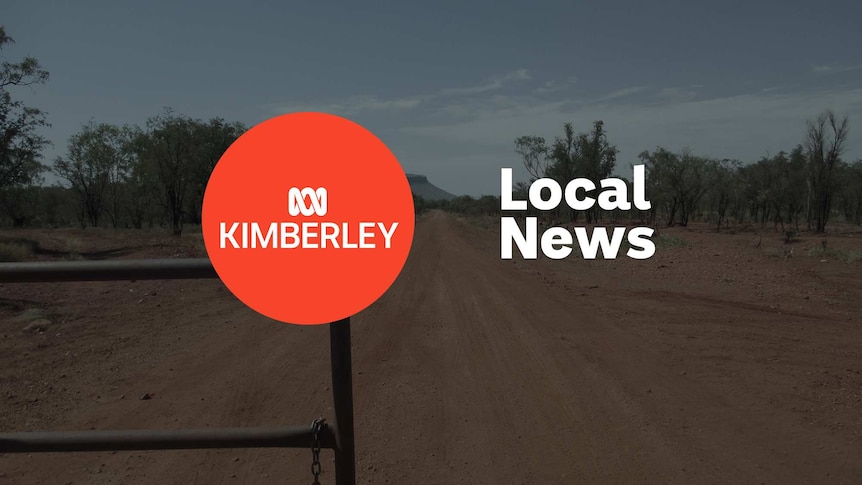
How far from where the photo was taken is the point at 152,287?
10711 mm

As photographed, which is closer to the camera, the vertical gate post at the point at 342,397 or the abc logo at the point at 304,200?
the abc logo at the point at 304,200

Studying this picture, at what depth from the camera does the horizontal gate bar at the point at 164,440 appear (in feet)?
6.52

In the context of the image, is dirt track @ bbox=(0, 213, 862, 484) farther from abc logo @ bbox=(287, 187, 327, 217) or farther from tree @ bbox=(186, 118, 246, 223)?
tree @ bbox=(186, 118, 246, 223)

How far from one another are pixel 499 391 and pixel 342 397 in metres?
3.43

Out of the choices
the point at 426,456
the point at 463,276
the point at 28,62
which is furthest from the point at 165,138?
the point at 426,456

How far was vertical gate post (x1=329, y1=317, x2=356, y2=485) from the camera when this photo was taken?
1.80 meters

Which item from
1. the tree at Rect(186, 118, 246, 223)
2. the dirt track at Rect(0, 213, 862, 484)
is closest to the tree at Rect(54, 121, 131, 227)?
the tree at Rect(186, 118, 246, 223)

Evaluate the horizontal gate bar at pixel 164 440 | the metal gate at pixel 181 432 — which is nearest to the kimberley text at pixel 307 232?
the metal gate at pixel 181 432

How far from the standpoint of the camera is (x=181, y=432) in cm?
203

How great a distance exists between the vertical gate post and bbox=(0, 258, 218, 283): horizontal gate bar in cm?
51

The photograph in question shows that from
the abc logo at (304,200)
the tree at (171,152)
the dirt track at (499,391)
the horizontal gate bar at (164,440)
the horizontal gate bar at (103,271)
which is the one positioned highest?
the tree at (171,152)

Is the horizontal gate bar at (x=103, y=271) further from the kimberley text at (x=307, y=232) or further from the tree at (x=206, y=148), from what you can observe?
the tree at (x=206, y=148)

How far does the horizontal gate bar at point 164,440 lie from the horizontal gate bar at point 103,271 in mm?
641

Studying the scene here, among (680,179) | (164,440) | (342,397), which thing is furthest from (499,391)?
(680,179)
